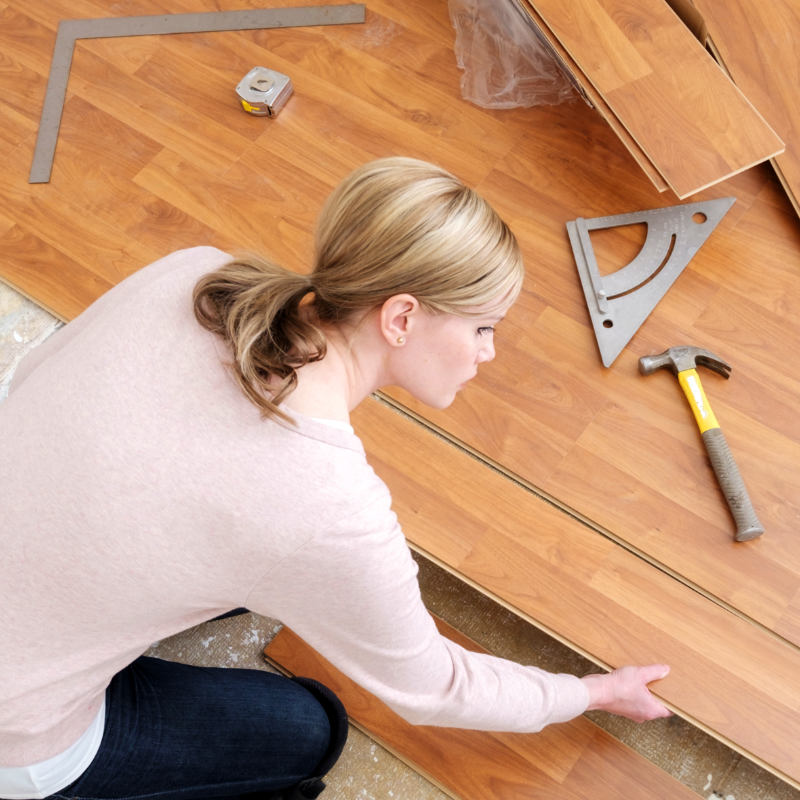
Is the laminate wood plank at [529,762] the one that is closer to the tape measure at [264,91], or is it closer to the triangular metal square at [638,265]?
the triangular metal square at [638,265]

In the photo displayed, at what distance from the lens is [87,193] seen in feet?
6.02

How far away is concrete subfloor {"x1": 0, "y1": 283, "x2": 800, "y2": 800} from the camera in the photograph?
5.34 feet

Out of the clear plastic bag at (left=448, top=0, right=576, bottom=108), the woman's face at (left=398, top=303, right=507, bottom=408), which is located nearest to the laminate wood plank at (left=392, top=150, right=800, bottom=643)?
the clear plastic bag at (left=448, top=0, right=576, bottom=108)

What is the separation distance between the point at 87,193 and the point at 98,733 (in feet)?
3.61

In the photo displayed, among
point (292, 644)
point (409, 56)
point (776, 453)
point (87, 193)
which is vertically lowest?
point (292, 644)

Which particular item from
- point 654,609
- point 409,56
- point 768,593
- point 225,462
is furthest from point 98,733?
point 409,56

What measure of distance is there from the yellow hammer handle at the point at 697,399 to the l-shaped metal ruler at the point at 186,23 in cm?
109

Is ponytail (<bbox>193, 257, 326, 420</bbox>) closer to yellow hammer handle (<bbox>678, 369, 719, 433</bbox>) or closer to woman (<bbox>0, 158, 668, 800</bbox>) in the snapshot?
woman (<bbox>0, 158, 668, 800</bbox>)

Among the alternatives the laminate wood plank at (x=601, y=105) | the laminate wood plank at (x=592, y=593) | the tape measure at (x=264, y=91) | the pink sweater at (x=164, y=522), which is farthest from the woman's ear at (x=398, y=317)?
the tape measure at (x=264, y=91)

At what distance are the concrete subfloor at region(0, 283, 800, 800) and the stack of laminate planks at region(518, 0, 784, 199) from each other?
0.88 m

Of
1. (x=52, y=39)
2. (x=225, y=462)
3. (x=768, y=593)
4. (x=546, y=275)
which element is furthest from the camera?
(x=52, y=39)

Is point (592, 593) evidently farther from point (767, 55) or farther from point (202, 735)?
point (767, 55)

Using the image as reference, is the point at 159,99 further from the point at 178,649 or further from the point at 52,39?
the point at 178,649

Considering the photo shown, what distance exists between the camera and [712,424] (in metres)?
1.49
